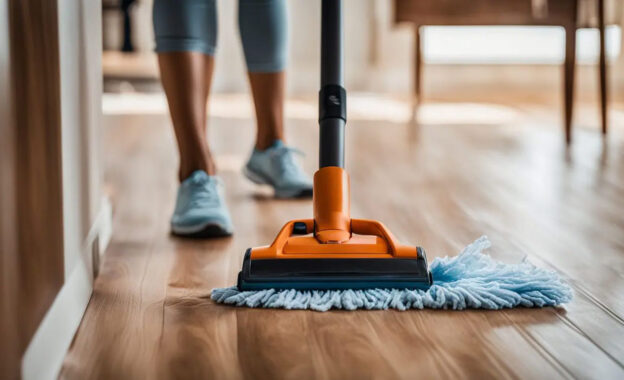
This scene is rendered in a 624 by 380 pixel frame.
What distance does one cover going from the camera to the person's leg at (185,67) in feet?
4.12

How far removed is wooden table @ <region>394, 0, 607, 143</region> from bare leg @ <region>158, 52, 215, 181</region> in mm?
1257

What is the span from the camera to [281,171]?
1.52 m

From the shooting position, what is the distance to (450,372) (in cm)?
70

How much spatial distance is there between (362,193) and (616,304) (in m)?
0.72

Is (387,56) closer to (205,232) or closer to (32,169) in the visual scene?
(205,232)

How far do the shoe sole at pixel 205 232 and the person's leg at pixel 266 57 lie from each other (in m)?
0.34

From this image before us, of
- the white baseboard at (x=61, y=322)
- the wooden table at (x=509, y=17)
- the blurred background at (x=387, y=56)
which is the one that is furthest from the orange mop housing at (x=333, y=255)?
the blurred background at (x=387, y=56)

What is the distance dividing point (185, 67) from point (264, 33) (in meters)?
0.24

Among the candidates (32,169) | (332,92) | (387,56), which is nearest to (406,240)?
(332,92)

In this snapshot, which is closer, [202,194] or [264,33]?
[202,194]

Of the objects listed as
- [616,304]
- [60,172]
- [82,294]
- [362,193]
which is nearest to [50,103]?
[60,172]

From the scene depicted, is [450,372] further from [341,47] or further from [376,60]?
[376,60]

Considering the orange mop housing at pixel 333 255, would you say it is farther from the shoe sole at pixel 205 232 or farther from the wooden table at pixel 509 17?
the wooden table at pixel 509 17

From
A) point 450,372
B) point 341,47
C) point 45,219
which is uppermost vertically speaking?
point 341,47
